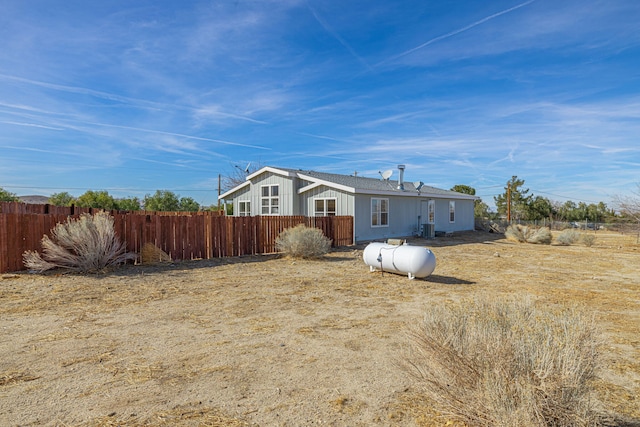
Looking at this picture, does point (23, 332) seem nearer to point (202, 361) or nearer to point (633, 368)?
point (202, 361)

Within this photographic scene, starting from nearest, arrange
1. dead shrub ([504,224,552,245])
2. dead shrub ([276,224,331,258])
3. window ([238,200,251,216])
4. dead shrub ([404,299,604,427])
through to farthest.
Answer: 1. dead shrub ([404,299,604,427])
2. dead shrub ([276,224,331,258])
3. dead shrub ([504,224,552,245])
4. window ([238,200,251,216])

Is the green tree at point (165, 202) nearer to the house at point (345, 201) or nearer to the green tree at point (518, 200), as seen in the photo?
the house at point (345, 201)

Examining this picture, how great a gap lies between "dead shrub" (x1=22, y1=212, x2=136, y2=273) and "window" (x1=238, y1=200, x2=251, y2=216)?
11953 mm

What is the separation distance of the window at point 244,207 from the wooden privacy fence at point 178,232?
293 inches

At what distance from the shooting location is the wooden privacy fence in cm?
902

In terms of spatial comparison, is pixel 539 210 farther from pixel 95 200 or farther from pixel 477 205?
pixel 95 200

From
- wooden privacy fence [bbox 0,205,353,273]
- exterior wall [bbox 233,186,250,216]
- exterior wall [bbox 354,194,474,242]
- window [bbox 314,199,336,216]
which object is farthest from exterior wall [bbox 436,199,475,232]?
exterior wall [bbox 233,186,250,216]

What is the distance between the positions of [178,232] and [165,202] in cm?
2832

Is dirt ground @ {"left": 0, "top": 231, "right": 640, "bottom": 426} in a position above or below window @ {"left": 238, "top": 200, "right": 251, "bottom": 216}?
below

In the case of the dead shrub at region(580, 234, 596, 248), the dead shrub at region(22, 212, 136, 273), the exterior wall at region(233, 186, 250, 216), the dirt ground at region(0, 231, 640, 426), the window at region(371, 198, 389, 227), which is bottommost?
the dirt ground at region(0, 231, 640, 426)

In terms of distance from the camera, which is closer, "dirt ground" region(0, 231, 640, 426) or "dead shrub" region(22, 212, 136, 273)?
"dirt ground" region(0, 231, 640, 426)

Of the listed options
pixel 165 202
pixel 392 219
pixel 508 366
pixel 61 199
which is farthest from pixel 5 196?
pixel 508 366

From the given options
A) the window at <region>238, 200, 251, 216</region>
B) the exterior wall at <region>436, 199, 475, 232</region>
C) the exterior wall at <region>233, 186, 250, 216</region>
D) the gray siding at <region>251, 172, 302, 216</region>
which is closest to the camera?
the gray siding at <region>251, 172, 302, 216</region>

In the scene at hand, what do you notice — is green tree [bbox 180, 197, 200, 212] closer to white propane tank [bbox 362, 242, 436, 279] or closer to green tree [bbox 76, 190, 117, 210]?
green tree [bbox 76, 190, 117, 210]
